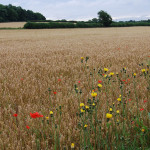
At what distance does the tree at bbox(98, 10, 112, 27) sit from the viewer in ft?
203

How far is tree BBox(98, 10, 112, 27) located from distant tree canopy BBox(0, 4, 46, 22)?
3738 centimetres

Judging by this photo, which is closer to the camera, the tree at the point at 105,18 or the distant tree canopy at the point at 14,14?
the tree at the point at 105,18

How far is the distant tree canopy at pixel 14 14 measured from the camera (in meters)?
71.4

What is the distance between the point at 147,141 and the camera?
56.6 inches

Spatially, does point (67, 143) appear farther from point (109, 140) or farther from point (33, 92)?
point (33, 92)

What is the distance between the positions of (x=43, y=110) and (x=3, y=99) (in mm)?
679

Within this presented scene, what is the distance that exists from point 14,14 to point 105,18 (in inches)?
1594

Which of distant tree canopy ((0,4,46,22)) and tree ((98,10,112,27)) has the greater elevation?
distant tree canopy ((0,4,46,22))

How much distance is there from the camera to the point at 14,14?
252 feet

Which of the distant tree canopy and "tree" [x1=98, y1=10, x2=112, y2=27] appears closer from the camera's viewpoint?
"tree" [x1=98, y1=10, x2=112, y2=27]

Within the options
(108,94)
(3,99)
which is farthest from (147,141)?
(3,99)

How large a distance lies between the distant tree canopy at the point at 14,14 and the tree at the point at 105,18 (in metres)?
37.4

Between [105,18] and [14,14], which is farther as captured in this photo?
[14,14]

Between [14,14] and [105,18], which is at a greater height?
[14,14]
